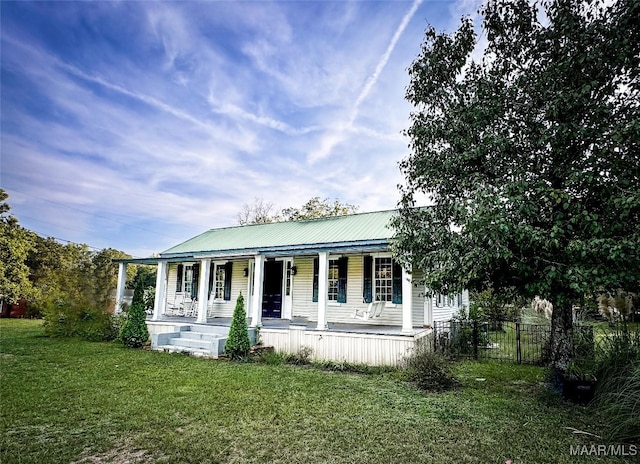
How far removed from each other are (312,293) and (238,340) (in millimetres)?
3983

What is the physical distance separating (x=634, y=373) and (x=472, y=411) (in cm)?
210

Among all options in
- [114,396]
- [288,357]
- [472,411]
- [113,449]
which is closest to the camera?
[113,449]

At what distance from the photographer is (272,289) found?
13.6m

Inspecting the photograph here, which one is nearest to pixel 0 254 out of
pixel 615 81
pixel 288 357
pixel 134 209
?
pixel 134 209

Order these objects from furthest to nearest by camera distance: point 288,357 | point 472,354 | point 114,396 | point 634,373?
point 472,354
point 288,357
point 114,396
point 634,373

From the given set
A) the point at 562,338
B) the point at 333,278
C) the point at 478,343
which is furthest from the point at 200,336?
the point at 562,338

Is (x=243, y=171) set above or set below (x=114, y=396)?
above

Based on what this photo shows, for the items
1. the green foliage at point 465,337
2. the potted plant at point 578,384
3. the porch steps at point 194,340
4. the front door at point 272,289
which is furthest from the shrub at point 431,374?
the front door at point 272,289

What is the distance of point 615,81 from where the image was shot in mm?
5438

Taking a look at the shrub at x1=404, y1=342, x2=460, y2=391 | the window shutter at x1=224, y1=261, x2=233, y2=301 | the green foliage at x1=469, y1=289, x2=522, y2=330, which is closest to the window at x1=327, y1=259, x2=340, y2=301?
the window shutter at x1=224, y1=261, x2=233, y2=301

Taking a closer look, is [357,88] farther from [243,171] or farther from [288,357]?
[288,357]

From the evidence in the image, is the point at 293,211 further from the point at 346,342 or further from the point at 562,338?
the point at 562,338

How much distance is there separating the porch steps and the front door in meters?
2.61

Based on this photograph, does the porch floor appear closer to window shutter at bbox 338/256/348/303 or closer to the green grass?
window shutter at bbox 338/256/348/303
